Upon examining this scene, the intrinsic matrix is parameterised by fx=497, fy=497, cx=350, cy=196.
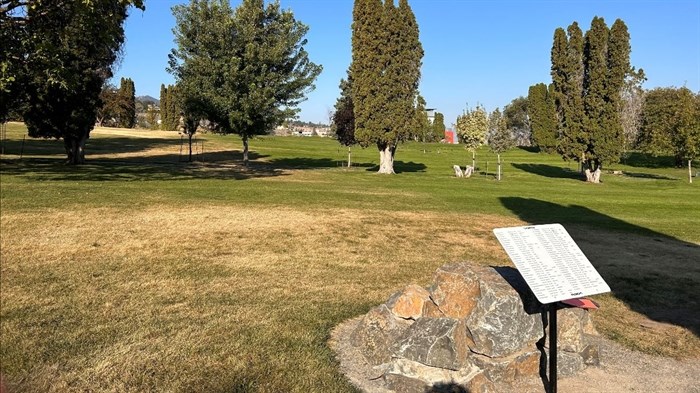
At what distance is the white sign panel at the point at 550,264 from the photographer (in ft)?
15.4

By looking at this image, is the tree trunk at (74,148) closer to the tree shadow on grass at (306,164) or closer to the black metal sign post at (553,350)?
the tree shadow on grass at (306,164)

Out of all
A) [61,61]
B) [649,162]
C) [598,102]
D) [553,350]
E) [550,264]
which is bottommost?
[553,350]

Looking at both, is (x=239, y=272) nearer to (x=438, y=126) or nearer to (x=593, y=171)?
(x=593, y=171)

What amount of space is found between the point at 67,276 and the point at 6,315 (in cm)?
190

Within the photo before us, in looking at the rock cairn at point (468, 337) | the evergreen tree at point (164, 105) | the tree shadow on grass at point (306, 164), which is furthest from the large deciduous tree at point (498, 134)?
the evergreen tree at point (164, 105)

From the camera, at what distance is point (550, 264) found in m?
4.97

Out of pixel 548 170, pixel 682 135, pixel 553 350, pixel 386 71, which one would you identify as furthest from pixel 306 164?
pixel 553 350

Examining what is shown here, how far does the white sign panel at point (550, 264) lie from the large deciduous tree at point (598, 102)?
117 feet

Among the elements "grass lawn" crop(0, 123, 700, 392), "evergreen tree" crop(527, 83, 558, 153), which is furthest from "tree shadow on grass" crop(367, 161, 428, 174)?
"evergreen tree" crop(527, 83, 558, 153)

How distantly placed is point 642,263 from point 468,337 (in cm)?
824

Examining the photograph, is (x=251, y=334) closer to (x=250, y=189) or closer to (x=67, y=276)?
(x=67, y=276)

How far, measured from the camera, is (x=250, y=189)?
2247cm

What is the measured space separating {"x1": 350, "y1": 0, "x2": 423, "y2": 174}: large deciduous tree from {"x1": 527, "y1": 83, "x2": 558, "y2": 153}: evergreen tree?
Answer: 43.4 metres

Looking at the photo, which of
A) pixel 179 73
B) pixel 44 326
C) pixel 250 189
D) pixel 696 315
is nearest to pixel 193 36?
pixel 179 73
